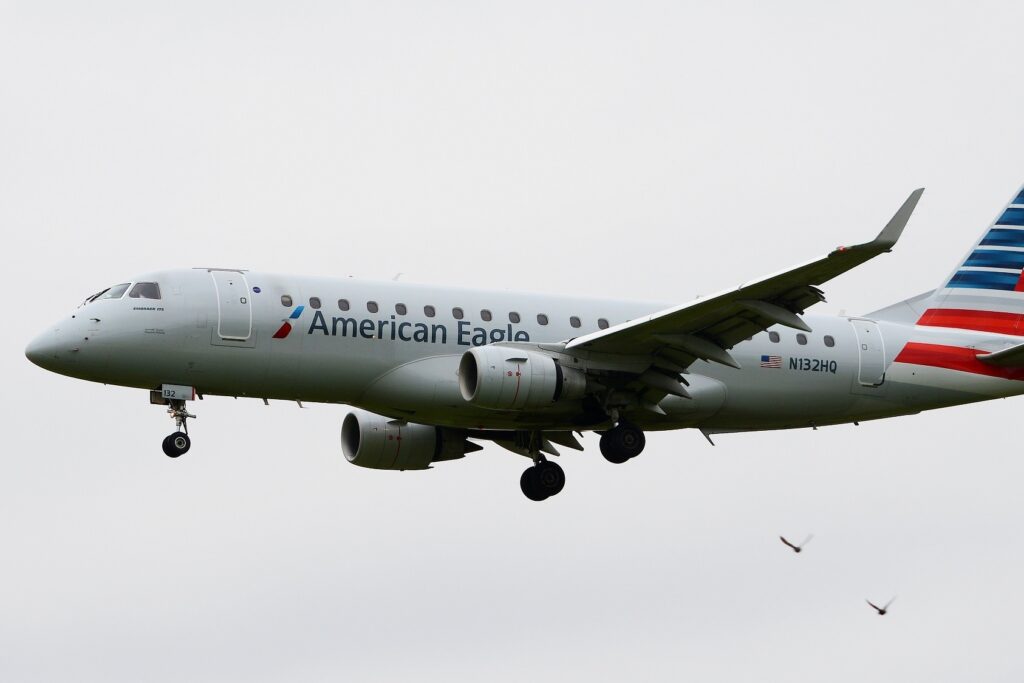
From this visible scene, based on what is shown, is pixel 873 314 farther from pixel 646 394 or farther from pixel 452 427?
pixel 452 427

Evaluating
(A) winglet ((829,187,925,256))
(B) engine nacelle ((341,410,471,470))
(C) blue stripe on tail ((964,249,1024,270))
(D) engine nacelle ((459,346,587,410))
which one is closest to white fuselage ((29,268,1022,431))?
(D) engine nacelle ((459,346,587,410))

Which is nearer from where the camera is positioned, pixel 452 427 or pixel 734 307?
pixel 734 307

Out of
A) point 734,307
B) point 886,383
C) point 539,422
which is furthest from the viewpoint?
point 886,383

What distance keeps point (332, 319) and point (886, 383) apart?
12557 mm

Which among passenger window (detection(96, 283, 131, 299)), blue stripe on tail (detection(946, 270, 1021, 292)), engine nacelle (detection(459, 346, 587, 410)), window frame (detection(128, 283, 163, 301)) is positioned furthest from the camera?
blue stripe on tail (detection(946, 270, 1021, 292))

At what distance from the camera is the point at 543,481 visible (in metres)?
42.6

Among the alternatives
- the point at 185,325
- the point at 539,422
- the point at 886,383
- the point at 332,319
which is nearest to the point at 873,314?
the point at 886,383

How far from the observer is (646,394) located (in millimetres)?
39812

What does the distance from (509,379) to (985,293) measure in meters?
12.9

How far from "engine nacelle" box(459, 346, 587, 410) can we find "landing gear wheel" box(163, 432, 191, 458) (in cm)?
552

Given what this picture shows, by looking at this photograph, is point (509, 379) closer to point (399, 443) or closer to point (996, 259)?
point (399, 443)

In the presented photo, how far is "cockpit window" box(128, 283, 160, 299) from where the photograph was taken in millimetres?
37750

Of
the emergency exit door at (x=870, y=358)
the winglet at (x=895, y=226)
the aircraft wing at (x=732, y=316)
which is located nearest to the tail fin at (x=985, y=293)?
the emergency exit door at (x=870, y=358)

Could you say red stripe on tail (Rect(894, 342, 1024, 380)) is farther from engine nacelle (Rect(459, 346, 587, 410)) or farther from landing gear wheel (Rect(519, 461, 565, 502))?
engine nacelle (Rect(459, 346, 587, 410))
